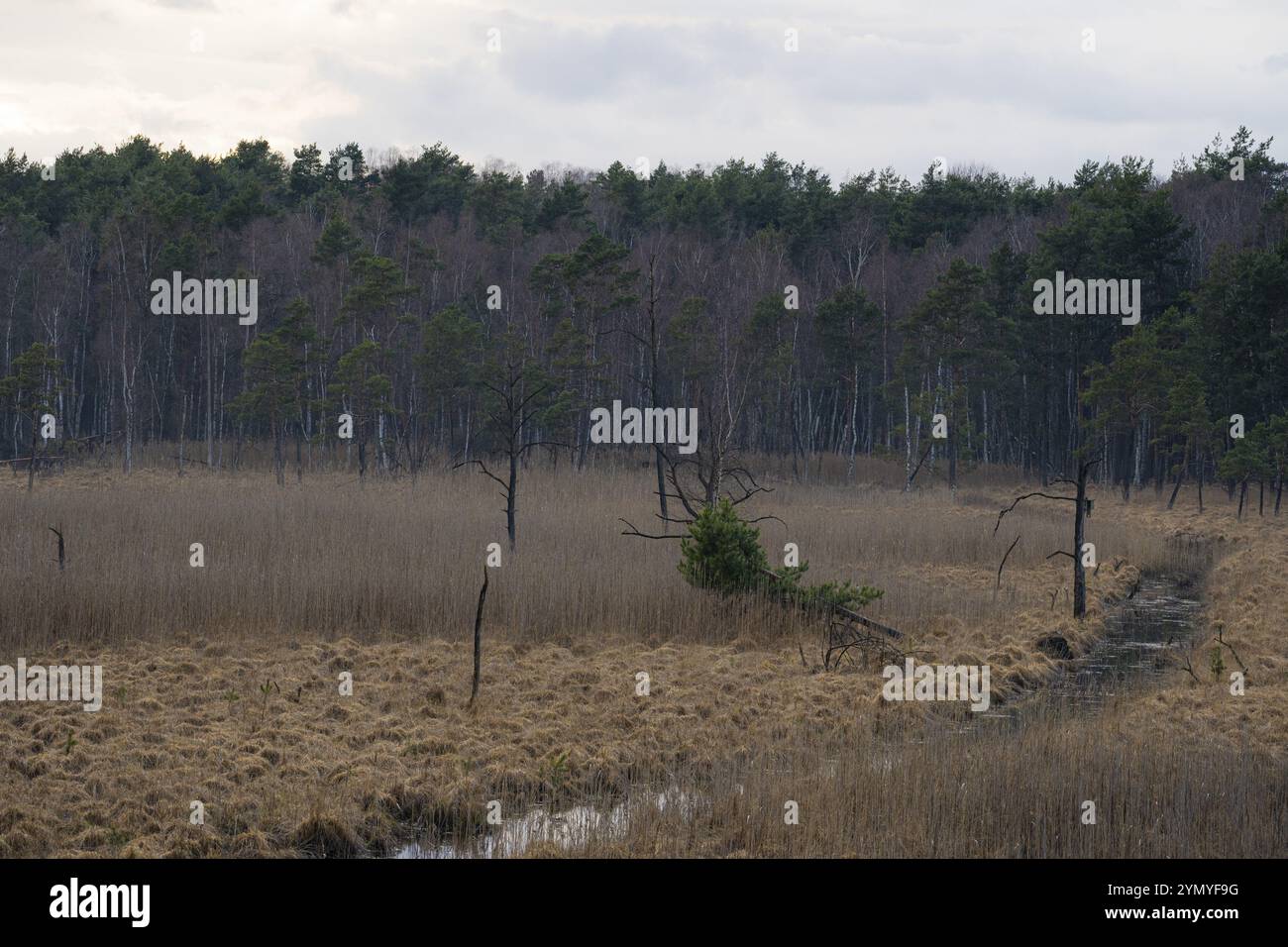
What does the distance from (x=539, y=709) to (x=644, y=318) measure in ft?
121

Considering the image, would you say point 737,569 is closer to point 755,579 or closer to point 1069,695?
point 755,579

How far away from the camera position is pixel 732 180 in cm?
6806

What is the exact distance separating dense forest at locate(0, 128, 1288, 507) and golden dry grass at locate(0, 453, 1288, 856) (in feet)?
50.0

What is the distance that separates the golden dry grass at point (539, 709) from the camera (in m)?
7.92

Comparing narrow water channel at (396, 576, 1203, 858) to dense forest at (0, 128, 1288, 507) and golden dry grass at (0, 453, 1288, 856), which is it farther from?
dense forest at (0, 128, 1288, 507)

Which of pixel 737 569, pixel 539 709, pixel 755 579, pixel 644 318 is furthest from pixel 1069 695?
pixel 644 318

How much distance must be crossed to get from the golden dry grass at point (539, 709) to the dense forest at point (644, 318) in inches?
600

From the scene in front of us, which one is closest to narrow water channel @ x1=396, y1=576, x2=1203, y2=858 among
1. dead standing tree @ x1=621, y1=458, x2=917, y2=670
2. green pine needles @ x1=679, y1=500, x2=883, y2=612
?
dead standing tree @ x1=621, y1=458, x2=917, y2=670

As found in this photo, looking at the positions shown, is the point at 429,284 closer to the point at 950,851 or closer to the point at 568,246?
the point at 568,246

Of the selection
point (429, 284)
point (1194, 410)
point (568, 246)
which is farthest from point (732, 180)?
point (1194, 410)

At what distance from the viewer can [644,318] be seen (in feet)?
154

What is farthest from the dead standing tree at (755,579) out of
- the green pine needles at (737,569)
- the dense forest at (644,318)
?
the dense forest at (644,318)

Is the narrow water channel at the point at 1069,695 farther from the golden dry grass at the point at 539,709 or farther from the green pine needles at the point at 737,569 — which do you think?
the green pine needles at the point at 737,569
